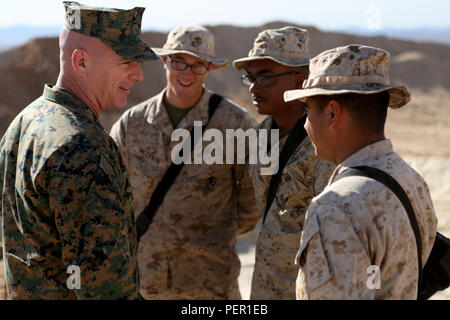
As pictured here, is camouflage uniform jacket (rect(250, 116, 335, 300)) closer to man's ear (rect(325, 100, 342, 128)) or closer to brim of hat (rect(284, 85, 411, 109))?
brim of hat (rect(284, 85, 411, 109))

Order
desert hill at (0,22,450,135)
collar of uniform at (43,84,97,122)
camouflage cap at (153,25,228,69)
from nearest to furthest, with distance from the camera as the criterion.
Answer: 1. collar of uniform at (43,84,97,122)
2. camouflage cap at (153,25,228,69)
3. desert hill at (0,22,450,135)

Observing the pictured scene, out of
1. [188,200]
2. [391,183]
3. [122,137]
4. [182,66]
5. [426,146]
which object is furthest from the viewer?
[426,146]

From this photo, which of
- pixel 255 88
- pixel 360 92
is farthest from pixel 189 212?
pixel 360 92

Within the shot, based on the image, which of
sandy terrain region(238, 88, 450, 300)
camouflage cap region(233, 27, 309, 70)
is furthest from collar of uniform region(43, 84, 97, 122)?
sandy terrain region(238, 88, 450, 300)

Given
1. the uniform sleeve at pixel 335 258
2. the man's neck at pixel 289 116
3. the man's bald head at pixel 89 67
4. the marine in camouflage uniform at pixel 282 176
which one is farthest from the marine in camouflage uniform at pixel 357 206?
the man's neck at pixel 289 116

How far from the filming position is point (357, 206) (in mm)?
1984

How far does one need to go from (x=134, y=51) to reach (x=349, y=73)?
1059mm

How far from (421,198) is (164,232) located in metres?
2.59

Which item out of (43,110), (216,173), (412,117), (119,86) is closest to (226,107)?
(216,173)

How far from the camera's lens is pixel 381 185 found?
6.73 ft

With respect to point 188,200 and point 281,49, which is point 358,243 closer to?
point 281,49

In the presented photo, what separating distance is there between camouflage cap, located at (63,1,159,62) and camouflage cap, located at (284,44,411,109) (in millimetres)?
857

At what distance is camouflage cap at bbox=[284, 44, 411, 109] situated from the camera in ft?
7.25

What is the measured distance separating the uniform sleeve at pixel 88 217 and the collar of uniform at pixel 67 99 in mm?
279
